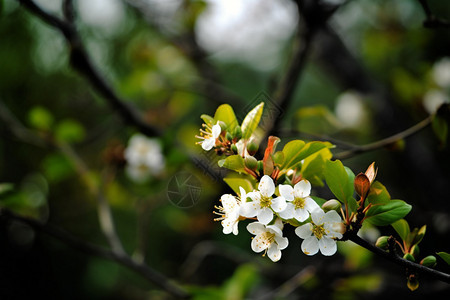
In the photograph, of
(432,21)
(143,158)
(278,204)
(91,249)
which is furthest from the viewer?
(143,158)

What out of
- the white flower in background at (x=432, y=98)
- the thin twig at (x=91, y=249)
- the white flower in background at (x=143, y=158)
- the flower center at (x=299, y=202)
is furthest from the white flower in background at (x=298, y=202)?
the white flower in background at (x=432, y=98)

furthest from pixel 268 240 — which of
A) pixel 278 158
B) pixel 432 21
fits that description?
pixel 432 21

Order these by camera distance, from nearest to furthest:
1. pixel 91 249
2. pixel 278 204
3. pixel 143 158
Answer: pixel 278 204, pixel 91 249, pixel 143 158

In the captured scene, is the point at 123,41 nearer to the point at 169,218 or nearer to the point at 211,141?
the point at 169,218

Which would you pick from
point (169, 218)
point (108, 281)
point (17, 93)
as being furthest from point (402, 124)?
point (17, 93)

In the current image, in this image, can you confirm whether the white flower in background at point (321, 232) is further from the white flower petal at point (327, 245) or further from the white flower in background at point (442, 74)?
the white flower in background at point (442, 74)

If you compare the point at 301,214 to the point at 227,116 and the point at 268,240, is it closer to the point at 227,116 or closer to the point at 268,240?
the point at 268,240
